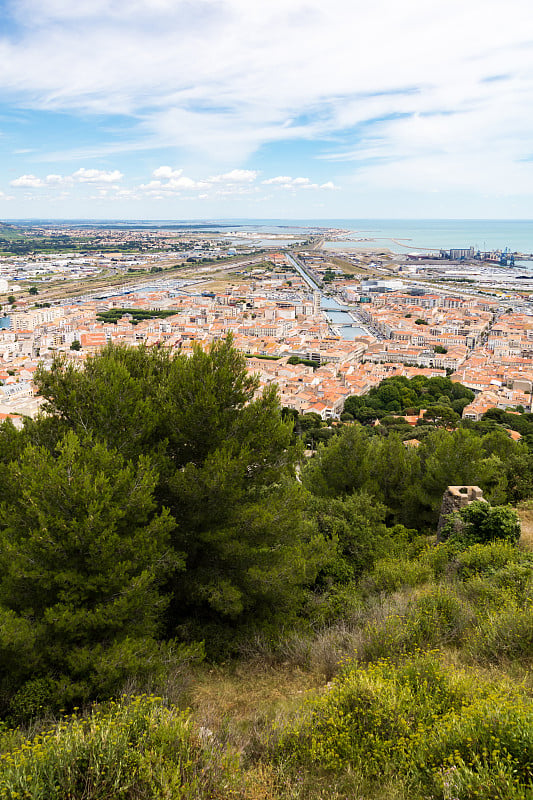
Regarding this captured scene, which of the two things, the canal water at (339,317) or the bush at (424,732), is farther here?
the canal water at (339,317)

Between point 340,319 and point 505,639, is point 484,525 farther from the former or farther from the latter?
point 340,319

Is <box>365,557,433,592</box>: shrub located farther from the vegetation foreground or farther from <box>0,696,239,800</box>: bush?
<box>0,696,239,800</box>: bush

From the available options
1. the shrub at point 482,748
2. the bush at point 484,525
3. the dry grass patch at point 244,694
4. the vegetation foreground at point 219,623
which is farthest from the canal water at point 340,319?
the shrub at point 482,748

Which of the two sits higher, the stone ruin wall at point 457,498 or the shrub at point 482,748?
the shrub at point 482,748

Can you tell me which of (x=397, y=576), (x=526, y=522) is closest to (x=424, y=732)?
(x=397, y=576)

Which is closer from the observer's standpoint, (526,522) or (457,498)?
(457,498)

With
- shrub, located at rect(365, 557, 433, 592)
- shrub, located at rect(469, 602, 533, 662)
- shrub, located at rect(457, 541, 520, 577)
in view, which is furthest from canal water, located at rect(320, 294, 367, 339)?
shrub, located at rect(469, 602, 533, 662)

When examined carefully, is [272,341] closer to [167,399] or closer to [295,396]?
[295,396]

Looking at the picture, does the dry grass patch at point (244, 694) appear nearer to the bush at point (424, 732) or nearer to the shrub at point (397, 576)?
the bush at point (424, 732)
